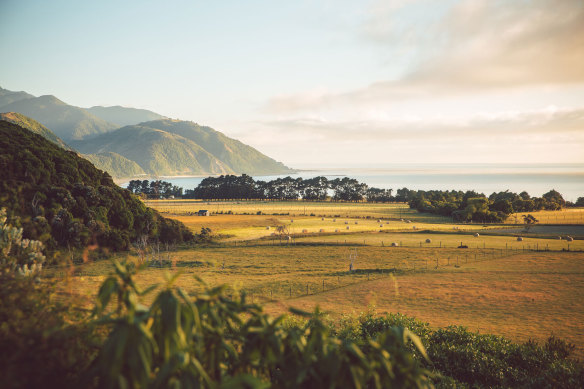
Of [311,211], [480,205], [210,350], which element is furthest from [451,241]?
[210,350]

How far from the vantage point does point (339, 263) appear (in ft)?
174

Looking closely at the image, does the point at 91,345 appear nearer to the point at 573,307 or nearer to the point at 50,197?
the point at 573,307

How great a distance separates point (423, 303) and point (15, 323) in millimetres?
34580

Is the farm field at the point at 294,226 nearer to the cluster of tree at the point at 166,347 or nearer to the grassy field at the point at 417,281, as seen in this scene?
the grassy field at the point at 417,281

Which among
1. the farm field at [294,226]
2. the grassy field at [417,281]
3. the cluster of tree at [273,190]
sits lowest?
the grassy field at [417,281]

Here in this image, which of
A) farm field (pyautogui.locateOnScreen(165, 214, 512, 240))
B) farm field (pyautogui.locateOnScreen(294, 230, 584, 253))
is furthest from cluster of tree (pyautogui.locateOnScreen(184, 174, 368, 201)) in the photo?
farm field (pyautogui.locateOnScreen(294, 230, 584, 253))

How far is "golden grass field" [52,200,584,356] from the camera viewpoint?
29047 mm

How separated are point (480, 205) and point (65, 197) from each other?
374 feet

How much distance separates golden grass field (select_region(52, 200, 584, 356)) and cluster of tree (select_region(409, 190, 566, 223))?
106 feet

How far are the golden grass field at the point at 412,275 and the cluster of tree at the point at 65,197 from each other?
461cm

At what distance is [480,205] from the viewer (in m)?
113

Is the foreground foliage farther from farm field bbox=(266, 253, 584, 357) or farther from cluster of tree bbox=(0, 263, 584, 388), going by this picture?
farm field bbox=(266, 253, 584, 357)

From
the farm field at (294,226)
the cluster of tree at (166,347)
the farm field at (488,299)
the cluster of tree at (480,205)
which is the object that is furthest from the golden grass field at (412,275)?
the cluster of tree at (480,205)

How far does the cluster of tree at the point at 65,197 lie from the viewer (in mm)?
33875
